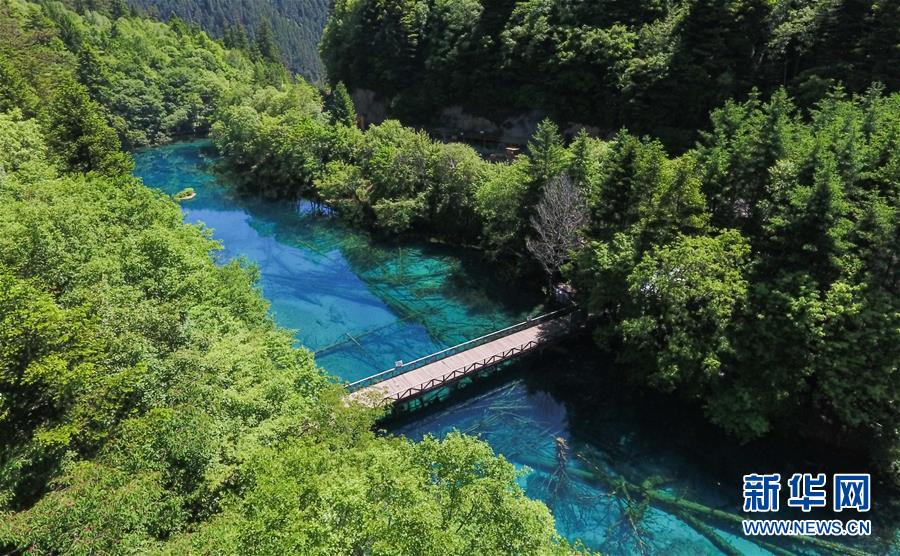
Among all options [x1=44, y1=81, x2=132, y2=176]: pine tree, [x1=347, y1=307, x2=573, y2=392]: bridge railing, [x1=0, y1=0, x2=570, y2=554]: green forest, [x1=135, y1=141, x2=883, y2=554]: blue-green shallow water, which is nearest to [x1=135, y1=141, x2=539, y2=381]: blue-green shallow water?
[x1=135, y1=141, x2=883, y2=554]: blue-green shallow water

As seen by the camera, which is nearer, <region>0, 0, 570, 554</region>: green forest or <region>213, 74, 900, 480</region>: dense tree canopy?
<region>0, 0, 570, 554</region>: green forest

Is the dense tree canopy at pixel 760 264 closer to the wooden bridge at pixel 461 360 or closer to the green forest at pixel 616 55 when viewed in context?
the wooden bridge at pixel 461 360

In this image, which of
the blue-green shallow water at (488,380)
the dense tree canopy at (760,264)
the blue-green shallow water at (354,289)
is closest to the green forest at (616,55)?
the dense tree canopy at (760,264)

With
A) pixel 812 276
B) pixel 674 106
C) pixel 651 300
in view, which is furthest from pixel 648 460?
pixel 674 106

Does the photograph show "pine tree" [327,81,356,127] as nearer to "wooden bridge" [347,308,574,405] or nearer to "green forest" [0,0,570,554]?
"green forest" [0,0,570,554]

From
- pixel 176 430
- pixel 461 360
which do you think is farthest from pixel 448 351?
pixel 176 430
